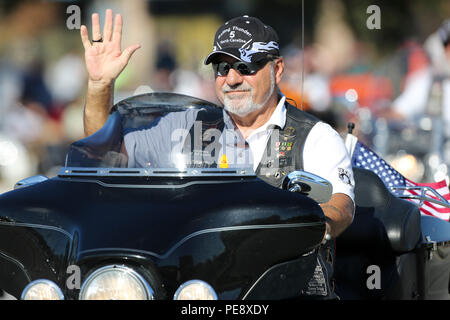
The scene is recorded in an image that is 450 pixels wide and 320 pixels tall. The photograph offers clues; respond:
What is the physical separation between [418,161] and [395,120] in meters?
1.79

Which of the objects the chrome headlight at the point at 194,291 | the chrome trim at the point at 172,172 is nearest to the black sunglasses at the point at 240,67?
the chrome trim at the point at 172,172

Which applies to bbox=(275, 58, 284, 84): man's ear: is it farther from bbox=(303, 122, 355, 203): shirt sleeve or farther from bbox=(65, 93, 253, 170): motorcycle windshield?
bbox=(65, 93, 253, 170): motorcycle windshield

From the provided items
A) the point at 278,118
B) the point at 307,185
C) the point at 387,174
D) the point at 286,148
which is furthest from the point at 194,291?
the point at 387,174

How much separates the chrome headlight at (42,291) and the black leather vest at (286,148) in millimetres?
1201

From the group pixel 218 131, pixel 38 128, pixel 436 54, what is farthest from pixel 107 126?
pixel 436 54

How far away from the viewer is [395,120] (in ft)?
39.5

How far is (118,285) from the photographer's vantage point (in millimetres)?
2465

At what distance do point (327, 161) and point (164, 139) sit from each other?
102 cm

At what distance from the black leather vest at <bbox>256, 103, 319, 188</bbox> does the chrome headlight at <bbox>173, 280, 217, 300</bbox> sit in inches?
39.9

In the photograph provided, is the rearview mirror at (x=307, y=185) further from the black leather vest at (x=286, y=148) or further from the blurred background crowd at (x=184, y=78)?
the blurred background crowd at (x=184, y=78)

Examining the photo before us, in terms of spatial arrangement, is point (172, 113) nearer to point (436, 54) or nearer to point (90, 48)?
point (90, 48)

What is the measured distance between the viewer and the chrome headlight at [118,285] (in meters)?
2.46

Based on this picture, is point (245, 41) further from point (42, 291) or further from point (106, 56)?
point (42, 291)
